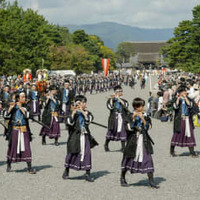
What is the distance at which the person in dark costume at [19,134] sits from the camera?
9.52 metres

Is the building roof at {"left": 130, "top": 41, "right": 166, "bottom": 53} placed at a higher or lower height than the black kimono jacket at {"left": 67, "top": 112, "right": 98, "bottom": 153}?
higher

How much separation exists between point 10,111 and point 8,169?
1.20 metres

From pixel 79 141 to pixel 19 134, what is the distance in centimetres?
141

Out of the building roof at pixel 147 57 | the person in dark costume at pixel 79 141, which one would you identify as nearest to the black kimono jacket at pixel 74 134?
the person in dark costume at pixel 79 141

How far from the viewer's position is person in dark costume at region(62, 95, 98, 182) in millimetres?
8773

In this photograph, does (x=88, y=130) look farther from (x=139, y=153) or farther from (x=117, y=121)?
(x=117, y=121)

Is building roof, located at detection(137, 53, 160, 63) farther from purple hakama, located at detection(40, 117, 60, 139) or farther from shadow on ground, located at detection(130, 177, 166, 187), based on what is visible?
shadow on ground, located at detection(130, 177, 166, 187)

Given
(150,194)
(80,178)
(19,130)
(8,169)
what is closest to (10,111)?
(19,130)

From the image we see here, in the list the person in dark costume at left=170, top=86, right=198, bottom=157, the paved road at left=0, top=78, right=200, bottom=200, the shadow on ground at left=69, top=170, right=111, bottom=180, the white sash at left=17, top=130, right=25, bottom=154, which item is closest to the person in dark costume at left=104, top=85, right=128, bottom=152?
the paved road at left=0, top=78, right=200, bottom=200

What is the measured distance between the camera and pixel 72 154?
8852 millimetres

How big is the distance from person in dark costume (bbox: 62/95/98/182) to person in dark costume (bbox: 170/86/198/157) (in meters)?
3.06

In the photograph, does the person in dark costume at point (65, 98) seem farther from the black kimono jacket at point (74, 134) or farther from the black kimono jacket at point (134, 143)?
the black kimono jacket at point (134, 143)

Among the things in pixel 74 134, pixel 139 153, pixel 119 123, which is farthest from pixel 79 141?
pixel 119 123

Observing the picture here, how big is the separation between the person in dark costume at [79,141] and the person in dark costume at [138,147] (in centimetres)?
80
